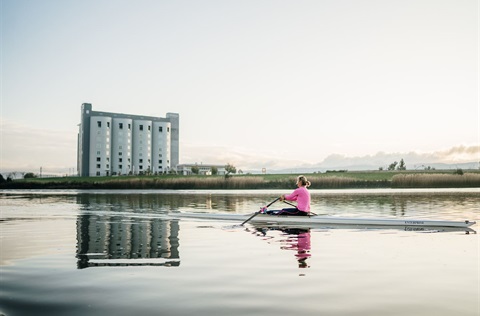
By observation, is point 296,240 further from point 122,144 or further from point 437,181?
point 122,144

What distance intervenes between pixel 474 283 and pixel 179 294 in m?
5.04

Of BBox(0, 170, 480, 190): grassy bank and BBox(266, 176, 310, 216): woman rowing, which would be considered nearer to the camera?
BBox(266, 176, 310, 216): woman rowing

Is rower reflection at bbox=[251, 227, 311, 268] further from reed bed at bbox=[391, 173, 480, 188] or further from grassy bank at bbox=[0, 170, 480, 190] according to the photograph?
grassy bank at bbox=[0, 170, 480, 190]

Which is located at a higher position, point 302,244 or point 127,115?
point 127,115

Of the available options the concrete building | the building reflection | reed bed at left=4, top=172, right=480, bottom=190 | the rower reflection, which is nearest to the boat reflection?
the rower reflection

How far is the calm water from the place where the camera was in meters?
6.42

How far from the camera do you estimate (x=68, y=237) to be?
1450cm

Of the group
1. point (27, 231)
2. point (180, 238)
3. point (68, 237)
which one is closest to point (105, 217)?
point (27, 231)

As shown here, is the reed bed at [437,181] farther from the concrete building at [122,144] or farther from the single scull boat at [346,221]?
the concrete building at [122,144]

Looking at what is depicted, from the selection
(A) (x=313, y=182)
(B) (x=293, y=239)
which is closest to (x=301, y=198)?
(B) (x=293, y=239)

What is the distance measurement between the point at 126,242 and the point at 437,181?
4422 cm

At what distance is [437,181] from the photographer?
163 feet

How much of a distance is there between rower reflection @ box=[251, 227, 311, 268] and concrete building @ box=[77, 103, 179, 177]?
3319 inches

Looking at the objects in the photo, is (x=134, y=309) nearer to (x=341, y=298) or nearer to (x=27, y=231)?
(x=341, y=298)
